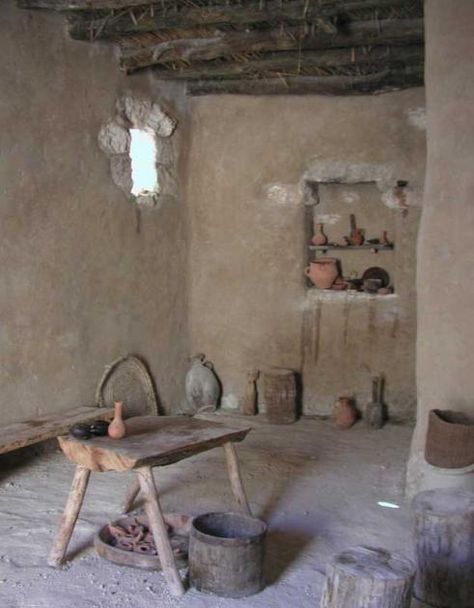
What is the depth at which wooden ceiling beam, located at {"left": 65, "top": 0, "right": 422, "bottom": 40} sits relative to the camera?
18.6 ft

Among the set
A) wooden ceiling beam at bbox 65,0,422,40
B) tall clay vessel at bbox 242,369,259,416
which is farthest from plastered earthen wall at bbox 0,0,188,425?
tall clay vessel at bbox 242,369,259,416

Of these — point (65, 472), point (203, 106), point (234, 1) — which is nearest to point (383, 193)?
point (203, 106)

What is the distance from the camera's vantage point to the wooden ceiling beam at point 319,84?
704 cm

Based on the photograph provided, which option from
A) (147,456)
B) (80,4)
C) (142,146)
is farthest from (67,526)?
(142,146)

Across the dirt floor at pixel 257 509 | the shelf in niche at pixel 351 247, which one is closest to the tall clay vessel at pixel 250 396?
the dirt floor at pixel 257 509

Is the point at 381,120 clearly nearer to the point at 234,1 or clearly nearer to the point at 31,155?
the point at 234,1

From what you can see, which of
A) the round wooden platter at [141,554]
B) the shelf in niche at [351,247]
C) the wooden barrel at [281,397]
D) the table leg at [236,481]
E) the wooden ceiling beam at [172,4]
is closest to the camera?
the round wooden platter at [141,554]

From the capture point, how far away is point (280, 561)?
4176mm

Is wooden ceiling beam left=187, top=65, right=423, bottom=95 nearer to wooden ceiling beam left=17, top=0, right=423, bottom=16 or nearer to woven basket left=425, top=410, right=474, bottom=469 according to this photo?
wooden ceiling beam left=17, top=0, right=423, bottom=16

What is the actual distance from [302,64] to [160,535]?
15.2 feet

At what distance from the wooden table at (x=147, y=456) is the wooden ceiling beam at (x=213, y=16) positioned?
330 cm

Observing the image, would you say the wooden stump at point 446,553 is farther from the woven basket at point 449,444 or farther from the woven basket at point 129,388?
the woven basket at point 129,388

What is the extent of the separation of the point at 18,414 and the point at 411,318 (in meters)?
3.97

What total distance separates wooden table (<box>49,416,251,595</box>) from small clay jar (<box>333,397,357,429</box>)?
3.06 metres
